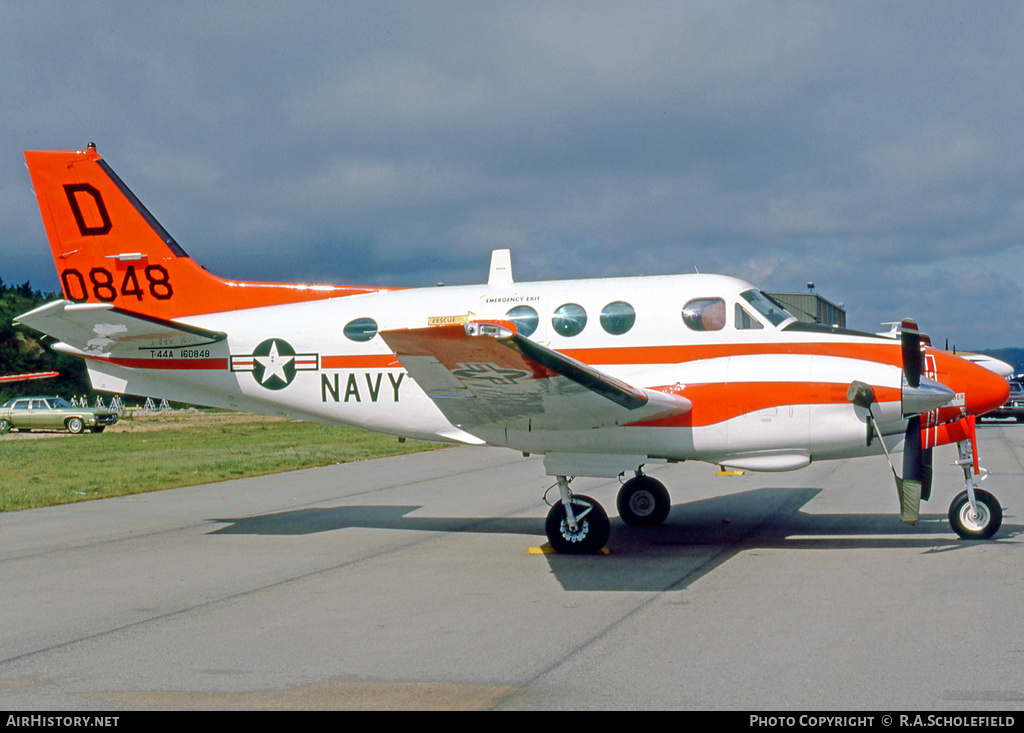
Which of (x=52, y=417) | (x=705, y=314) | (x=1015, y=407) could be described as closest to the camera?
(x=705, y=314)

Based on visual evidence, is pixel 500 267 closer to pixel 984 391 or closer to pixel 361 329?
pixel 361 329

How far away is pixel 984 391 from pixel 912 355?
42.6 inches

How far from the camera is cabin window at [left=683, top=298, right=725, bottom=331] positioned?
1028 cm

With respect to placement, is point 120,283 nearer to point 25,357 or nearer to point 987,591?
point 987,591

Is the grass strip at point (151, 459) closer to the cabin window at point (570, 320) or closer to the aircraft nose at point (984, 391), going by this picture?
the cabin window at point (570, 320)

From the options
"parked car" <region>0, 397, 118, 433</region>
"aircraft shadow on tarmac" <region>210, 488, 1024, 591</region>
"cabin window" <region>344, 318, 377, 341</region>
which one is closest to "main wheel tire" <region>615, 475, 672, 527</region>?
"aircraft shadow on tarmac" <region>210, 488, 1024, 591</region>

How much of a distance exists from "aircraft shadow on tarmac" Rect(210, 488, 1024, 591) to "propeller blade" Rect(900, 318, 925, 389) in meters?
1.90

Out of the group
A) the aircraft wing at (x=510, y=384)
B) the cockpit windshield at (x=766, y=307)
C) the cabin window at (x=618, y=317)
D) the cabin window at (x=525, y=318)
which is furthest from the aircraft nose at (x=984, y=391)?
the cabin window at (x=525, y=318)

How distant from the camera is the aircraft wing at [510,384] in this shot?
776 cm

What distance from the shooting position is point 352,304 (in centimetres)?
1170

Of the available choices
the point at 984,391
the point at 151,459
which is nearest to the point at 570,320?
the point at 984,391

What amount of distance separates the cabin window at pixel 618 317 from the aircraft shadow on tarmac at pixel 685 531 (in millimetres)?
2597

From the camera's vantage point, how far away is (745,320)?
10.2 m

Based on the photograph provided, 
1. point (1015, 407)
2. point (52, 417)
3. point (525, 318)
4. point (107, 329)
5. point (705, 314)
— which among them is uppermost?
point (107, 329)
